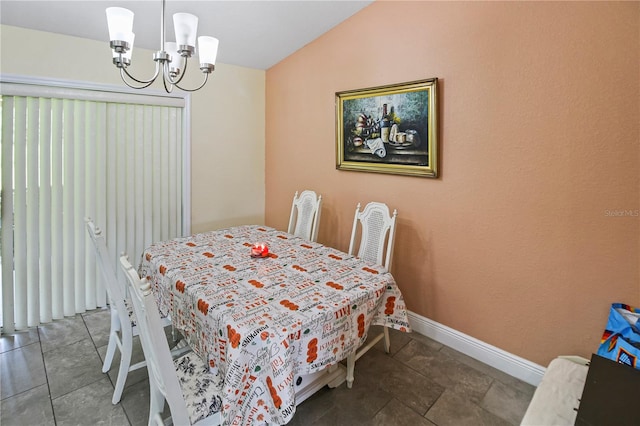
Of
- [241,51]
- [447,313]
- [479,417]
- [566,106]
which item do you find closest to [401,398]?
[479,417]

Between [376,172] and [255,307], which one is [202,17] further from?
[255,307]

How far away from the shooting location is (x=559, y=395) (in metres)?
1.44

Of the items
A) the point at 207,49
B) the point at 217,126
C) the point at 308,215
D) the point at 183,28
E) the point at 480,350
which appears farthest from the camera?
the point at 217,126

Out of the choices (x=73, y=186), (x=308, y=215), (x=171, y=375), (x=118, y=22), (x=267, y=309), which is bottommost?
(x=171, y=375)

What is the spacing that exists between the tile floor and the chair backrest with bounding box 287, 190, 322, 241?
3.55 ft

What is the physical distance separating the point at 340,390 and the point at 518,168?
1724mm

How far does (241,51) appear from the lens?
328cm

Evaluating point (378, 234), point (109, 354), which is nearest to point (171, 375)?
point (109, 354)

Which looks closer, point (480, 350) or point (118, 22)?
point (118, 22)

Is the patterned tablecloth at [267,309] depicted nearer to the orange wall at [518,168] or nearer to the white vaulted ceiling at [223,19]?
the orange wall at [518,168]

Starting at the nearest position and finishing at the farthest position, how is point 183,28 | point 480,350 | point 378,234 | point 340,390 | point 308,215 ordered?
point 183,28
point 340,390
point 480,350
point 378,234
point 308,215

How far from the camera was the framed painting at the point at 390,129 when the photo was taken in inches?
95.0

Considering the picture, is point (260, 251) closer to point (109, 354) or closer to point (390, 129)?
point (109, 354)

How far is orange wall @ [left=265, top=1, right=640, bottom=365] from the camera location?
172 centimetres
